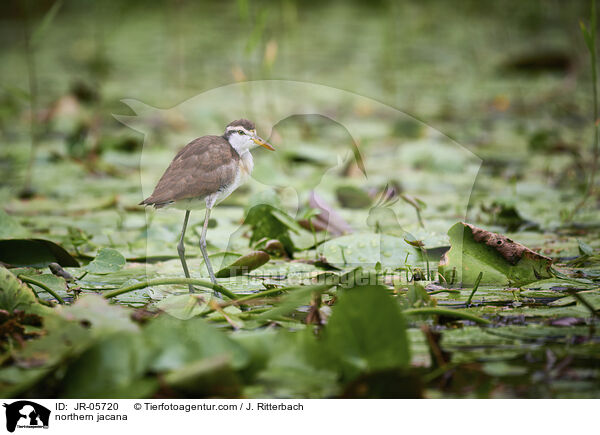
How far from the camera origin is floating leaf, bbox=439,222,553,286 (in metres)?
1.81

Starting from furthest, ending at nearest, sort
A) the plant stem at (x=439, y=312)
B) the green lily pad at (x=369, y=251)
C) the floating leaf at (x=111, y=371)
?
the green lily pad at (x=369, y=251) → the plant stem at (x=439, y=312) → the floating leaf at (x=111, y=371)

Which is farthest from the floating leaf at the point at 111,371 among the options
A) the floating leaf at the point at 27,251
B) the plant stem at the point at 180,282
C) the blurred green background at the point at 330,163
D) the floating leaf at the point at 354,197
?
the floating leaf at the point at 354,197

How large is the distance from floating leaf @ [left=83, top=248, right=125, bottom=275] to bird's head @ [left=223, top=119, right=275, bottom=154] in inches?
17.2

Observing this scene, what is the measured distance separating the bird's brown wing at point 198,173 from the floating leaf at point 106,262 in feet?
0.78

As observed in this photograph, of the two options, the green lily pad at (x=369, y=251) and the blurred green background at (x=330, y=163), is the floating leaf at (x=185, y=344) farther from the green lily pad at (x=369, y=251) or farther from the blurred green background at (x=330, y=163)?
the green lily pad at (x=369, y=251)

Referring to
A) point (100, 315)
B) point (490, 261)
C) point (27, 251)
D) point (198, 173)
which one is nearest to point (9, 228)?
point (27, 251)

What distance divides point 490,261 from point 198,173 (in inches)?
30.5

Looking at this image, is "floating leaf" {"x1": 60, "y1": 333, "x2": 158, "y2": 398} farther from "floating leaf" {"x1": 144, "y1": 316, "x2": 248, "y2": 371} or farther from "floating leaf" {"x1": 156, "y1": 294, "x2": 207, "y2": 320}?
"floating leaf" {"x1": 156, "y1": 294, "x2": 207, "y2": 320}

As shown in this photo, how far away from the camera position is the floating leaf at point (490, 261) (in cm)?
181

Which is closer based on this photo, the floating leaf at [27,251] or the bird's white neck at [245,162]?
the bird's white neck at [245,162]

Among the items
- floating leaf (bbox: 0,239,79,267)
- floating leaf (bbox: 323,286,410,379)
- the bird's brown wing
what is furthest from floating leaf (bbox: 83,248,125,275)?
floating leaf (bbox: 323,286,410,379)
